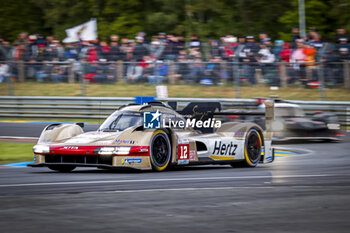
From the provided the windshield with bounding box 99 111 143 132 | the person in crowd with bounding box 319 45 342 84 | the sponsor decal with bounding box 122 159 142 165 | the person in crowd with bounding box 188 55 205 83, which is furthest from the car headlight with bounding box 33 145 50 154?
the person in crowd with bounding box 319 45 342 84

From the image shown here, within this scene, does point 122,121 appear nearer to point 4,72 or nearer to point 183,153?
point 183,153

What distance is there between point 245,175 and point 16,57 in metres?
13.6

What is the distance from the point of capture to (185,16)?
31344 mm

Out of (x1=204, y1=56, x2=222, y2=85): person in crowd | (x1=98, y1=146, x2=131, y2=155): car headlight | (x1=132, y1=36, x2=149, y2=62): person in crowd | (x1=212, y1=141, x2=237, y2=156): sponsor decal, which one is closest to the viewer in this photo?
(x1=98, y1=146, x2=131, y2=155): car headlight

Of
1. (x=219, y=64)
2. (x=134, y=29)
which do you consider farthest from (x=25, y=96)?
(x=134, y=29)

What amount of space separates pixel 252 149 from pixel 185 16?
20.9 metres

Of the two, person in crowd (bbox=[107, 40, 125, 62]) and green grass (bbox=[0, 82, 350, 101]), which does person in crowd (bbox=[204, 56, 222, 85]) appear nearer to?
green grass (bbox=[0, 82, 350, 101])

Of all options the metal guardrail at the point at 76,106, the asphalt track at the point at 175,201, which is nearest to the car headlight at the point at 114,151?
the asphalt track at the point at 175,201

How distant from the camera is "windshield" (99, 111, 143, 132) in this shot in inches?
384

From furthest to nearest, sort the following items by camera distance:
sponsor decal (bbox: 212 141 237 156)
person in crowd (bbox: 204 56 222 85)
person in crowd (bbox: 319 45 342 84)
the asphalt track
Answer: person in crowd (bbox: 204 56 222 85)
person in crowd (bbox: 319 45 342 84)
sponsor decal (bbox: 212 141 237 156)
the asphalt track

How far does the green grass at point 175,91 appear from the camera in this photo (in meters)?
17.9

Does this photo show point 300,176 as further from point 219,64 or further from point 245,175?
point 219,64

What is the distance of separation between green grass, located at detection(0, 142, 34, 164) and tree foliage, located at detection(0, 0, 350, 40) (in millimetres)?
15564

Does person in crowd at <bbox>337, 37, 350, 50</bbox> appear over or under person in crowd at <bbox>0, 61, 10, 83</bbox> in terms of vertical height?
over
